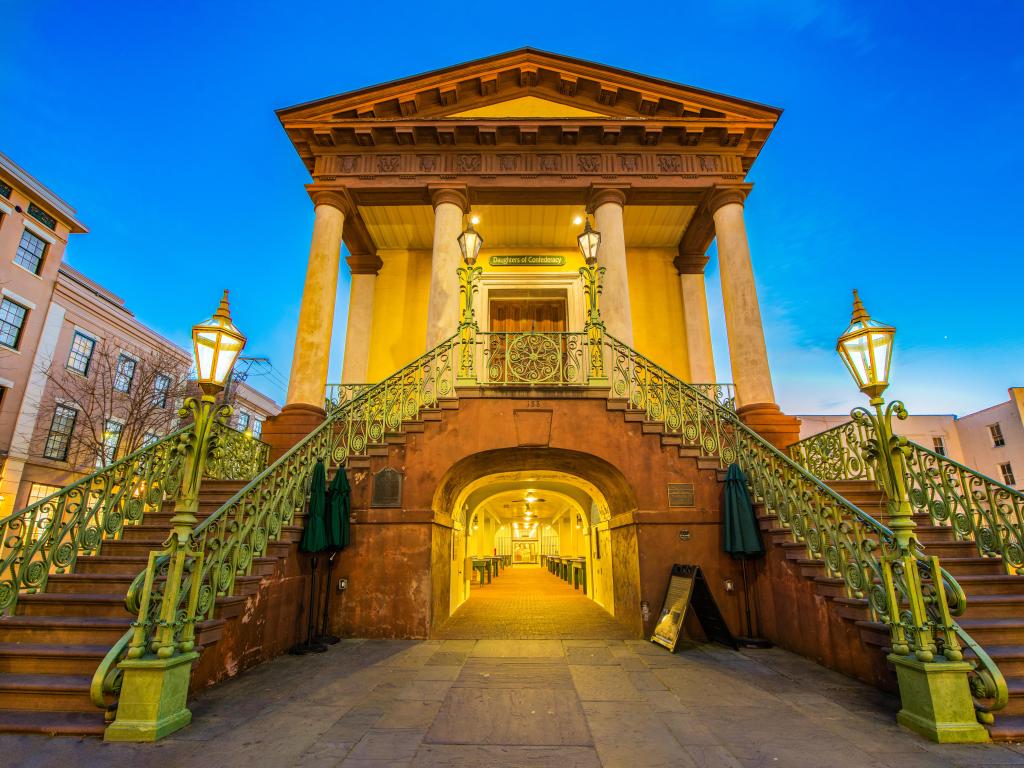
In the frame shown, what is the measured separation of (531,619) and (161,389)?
2503 centimetres

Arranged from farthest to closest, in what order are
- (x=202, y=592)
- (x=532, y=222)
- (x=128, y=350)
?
(x=128, y=350), (x=532, y=222), (x=202, y=592)

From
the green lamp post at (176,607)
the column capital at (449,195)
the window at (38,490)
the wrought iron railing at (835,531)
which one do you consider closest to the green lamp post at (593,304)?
the wrought iron railing at (835,531)

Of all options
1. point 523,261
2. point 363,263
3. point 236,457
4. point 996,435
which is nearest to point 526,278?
point 523,261

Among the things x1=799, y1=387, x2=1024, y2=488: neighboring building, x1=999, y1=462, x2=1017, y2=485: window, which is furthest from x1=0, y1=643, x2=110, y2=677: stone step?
x1=999, y1=462, x2=1017, y2=485: window

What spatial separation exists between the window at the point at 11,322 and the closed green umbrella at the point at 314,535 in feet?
73.6

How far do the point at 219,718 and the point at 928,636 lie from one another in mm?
6341

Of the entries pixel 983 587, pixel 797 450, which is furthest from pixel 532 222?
pixel 983 587

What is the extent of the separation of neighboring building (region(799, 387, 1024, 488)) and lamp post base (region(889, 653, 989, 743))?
27.5 m

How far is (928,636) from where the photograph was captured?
14.2 ft

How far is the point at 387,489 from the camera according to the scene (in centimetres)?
846

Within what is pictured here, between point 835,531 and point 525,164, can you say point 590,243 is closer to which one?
point 525,164

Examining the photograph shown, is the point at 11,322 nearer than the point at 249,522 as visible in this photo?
No

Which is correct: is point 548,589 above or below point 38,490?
below

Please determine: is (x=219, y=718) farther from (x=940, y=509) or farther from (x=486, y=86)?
(x=486, y=86)
